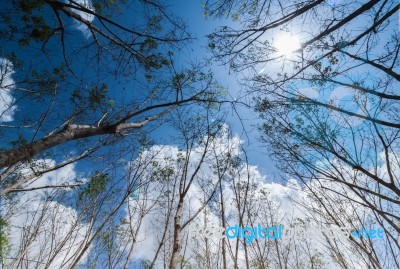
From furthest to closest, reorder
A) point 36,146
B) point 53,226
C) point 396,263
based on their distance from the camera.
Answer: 1. point 53,226
2. point 396,263
3. point 36,146

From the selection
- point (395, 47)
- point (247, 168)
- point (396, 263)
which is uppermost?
point (247, 168)

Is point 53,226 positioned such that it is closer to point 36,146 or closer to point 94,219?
point 94,219

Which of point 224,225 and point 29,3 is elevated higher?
point 29,3

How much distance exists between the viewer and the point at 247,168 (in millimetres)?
8359

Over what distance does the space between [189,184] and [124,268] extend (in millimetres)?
4212

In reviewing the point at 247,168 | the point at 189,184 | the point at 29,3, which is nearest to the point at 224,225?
the point at 189,184

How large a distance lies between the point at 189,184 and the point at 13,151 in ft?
14.1

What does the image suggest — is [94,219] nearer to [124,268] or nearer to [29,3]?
[124,268]

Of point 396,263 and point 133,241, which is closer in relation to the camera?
point 396,263

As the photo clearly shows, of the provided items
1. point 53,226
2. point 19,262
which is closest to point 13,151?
point 19,262

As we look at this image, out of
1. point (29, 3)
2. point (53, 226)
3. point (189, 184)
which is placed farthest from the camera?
point (53, 226)

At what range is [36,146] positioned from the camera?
2.70 meters

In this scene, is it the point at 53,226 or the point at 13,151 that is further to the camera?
the point at 53,226

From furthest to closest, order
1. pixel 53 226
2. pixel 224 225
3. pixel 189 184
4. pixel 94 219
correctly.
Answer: pixel 53 226 → pixel 94 219 → pixel 224 225 → pixel 189 184
